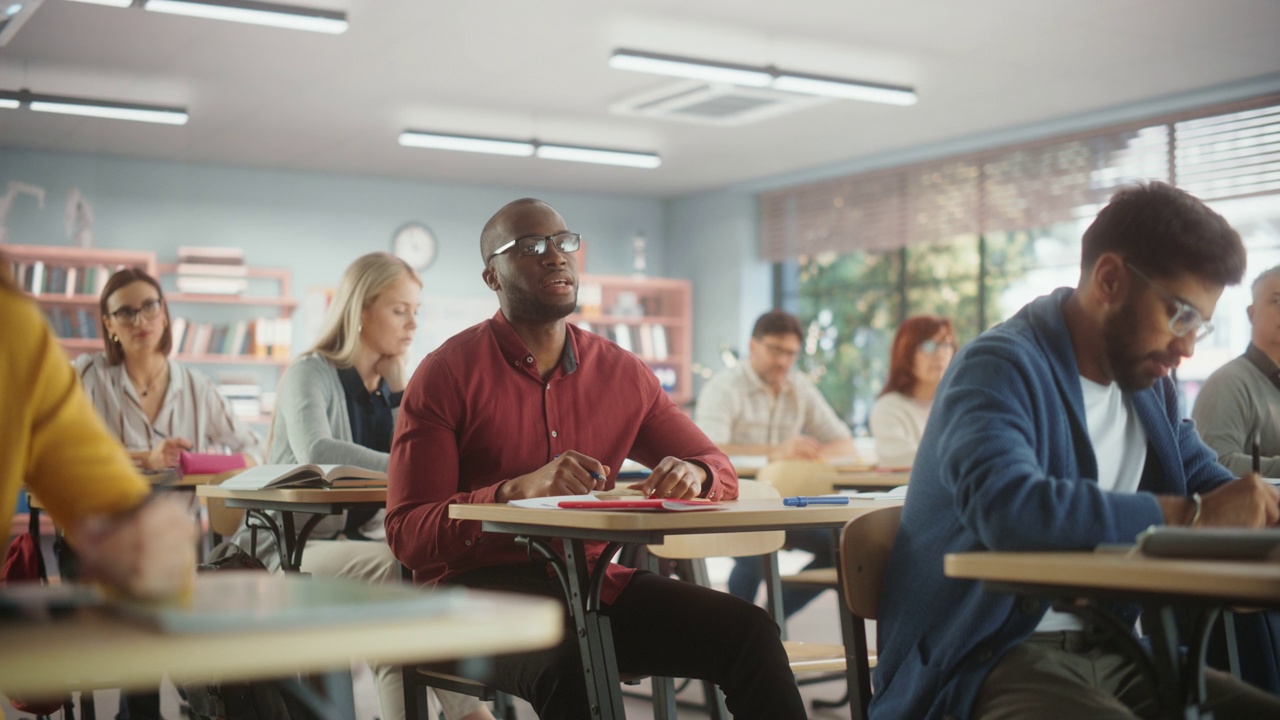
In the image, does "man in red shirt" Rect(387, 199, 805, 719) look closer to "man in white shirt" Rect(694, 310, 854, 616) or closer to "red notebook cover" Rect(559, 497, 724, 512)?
"red notebook cover" Rect(559, 497, 724, 512)

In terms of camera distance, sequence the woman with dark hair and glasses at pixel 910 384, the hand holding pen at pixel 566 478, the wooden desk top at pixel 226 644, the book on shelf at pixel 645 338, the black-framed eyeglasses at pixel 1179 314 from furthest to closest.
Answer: the book on shelf at pixel 645 338 → the woman with dark hair and glasses at pixel 910 384 → the hand holding pen at pixel 566 478 → the black-framed eyeglasses at pixel 1179 314 → the wooden desk top at pixel 226 644

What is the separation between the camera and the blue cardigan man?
1484 mm

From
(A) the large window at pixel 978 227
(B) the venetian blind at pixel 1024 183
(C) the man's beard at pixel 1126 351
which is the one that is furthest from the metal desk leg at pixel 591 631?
(B) the venetian blind at pixel 1024 183

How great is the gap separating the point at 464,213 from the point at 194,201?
2245 millimetres

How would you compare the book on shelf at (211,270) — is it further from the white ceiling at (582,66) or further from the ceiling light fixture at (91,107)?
the ceiling light fixture at (91,107)

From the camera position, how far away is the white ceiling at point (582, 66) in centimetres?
595

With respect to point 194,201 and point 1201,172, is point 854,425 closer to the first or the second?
point 1201,172

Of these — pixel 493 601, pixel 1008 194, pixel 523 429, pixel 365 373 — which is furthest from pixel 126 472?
pixel 1008 194

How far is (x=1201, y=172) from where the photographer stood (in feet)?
24.3

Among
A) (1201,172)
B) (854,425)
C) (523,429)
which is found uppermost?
(1201,172)

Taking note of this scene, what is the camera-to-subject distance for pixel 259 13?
5551 millimetres

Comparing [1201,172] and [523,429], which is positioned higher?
[1201,172]

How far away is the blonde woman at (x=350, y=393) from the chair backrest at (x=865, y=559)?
5.61 feet

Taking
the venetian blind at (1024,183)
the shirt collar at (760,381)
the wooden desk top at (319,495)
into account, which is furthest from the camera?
the venetian blind at (1024,183)
